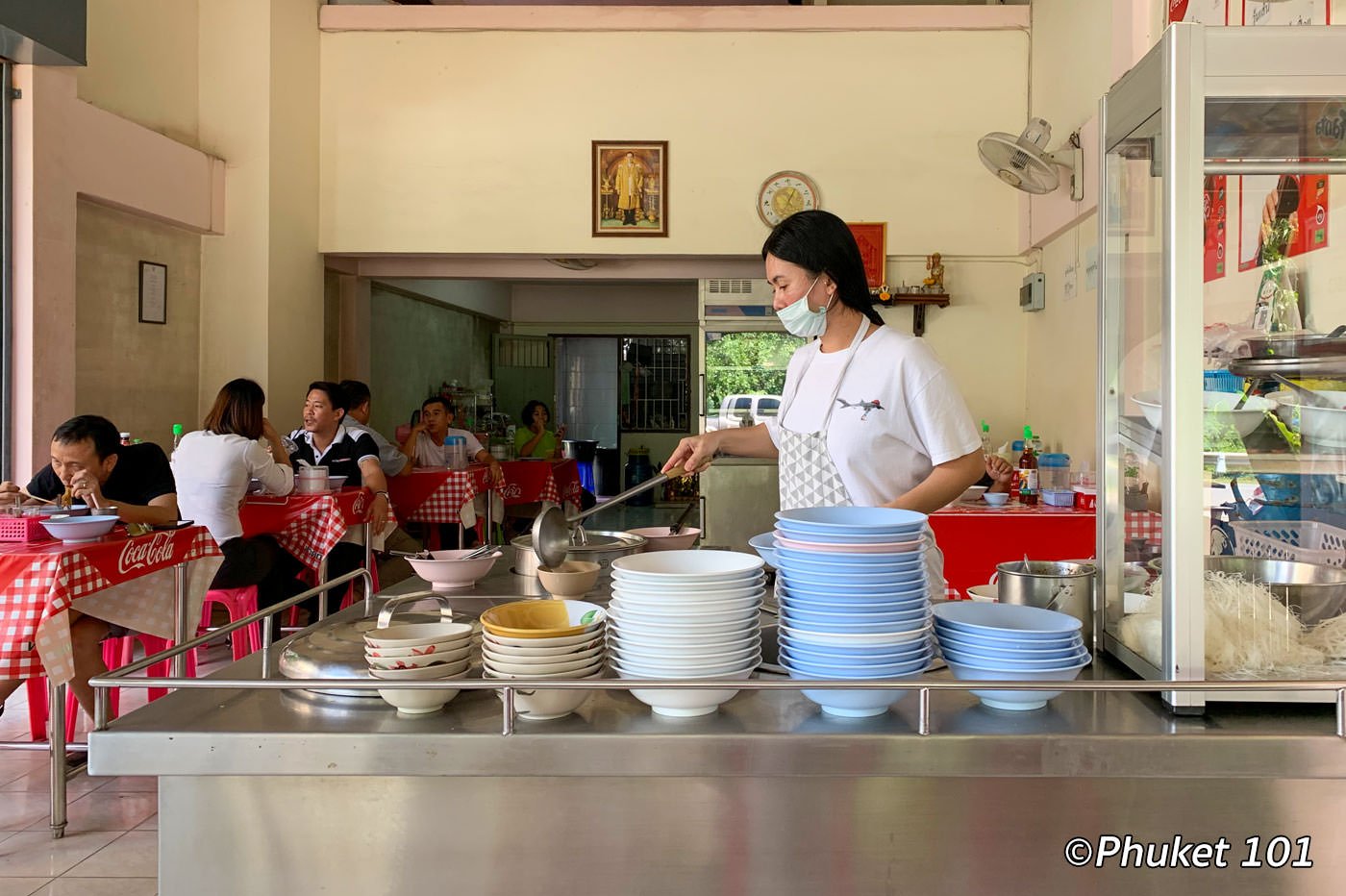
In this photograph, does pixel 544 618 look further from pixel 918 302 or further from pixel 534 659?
pixel 918 302

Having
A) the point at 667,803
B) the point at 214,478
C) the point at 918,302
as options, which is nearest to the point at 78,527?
the point at 214,478

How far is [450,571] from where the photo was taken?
2.22m

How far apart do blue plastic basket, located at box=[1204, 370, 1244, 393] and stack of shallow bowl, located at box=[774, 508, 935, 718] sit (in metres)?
0.43

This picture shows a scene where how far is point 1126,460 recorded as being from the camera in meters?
1.59

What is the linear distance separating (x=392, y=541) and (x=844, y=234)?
5.63 metres

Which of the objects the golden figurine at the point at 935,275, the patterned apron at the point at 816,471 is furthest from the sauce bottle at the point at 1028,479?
the patterned apron at the point at 816,471

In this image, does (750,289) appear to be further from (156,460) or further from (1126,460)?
Answer: (1126,460)

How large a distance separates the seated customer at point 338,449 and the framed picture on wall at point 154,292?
1188 mm

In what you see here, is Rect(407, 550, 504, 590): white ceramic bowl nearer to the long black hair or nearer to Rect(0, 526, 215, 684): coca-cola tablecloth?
the long black hair

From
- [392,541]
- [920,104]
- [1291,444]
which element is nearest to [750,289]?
[920,104]

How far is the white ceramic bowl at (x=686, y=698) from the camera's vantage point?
135cm

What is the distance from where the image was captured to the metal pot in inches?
92.8

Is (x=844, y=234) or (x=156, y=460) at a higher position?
(x=844, y=234)

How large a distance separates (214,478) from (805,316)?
328 centimetres
